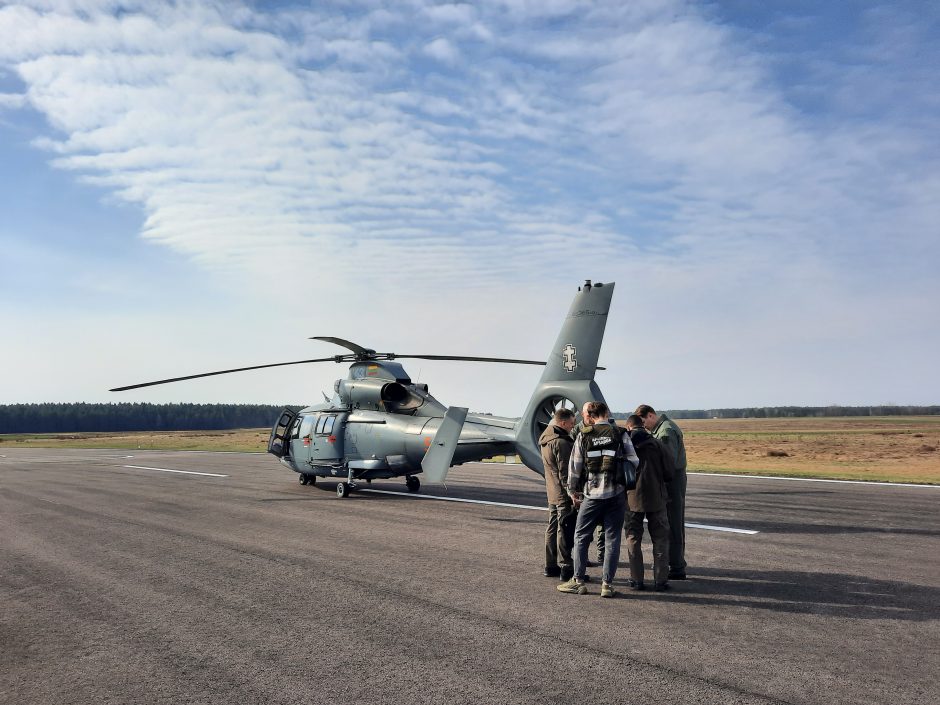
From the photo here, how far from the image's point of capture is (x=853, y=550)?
1065cm

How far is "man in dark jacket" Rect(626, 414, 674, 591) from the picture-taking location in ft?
27.5

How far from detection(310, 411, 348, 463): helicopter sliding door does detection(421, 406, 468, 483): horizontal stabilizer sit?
4805 mm

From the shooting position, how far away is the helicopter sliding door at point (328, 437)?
62.3 feet

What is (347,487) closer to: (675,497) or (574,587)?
(574,587)

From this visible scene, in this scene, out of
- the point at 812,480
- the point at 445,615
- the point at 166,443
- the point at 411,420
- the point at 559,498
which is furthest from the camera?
the point at 166,443

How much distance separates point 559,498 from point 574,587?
1.19m

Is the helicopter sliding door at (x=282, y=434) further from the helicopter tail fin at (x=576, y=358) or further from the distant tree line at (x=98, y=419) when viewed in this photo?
the distant tree line at (x=98, y=419)

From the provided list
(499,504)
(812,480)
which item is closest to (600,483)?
(499,504)

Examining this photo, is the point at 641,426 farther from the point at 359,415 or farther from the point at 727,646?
the point at 359,415

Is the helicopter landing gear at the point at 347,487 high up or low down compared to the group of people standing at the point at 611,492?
down

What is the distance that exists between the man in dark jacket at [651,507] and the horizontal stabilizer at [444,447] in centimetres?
678

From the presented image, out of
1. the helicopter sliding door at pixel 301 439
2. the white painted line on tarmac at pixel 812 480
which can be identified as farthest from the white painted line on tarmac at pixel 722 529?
the helicopter sliding door at pixel 301 439

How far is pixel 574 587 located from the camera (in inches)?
328

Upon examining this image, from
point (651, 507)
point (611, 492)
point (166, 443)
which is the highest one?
point (611, 492)
